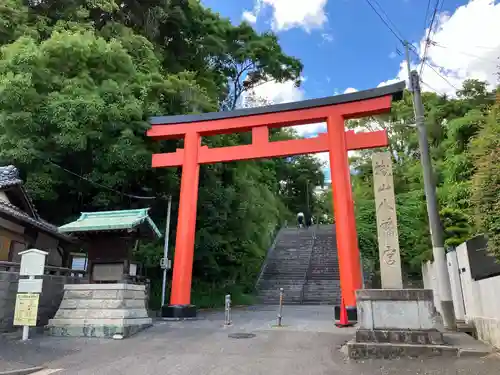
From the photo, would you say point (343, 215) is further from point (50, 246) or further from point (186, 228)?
point (50, 246)

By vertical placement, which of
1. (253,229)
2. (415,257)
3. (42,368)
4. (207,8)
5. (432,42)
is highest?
(207,8)

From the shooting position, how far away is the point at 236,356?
7.11 m

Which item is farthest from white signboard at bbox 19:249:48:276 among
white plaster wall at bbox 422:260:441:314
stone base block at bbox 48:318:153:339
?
white plaster wall at bbox 422:260:441:314

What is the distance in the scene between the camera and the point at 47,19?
54.9 feet

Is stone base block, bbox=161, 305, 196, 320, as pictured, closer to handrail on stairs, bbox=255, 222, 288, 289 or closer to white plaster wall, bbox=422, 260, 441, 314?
white plaster wall, bbox=422, 260, 441, 314

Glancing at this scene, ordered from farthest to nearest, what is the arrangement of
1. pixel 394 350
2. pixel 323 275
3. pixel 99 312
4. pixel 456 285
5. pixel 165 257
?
pixel 323 275 < pixel 165 257 < pixel 456 285 < pixel 99 312 < pixel 394 350

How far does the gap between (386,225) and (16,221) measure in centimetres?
1132

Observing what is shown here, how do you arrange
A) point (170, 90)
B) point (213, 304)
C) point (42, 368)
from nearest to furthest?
point (42, 368) → point (170, 90) → point (213, 304)

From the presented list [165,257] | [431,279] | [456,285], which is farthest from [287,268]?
[456,285]

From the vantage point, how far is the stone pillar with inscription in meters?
7.34

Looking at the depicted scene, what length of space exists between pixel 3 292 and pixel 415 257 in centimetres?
1460

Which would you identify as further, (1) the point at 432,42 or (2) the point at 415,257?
(2) the point at 415,257

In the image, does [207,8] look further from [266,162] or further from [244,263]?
[244,263]

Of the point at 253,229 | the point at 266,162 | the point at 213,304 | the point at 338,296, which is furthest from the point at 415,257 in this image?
the point at 266,162
